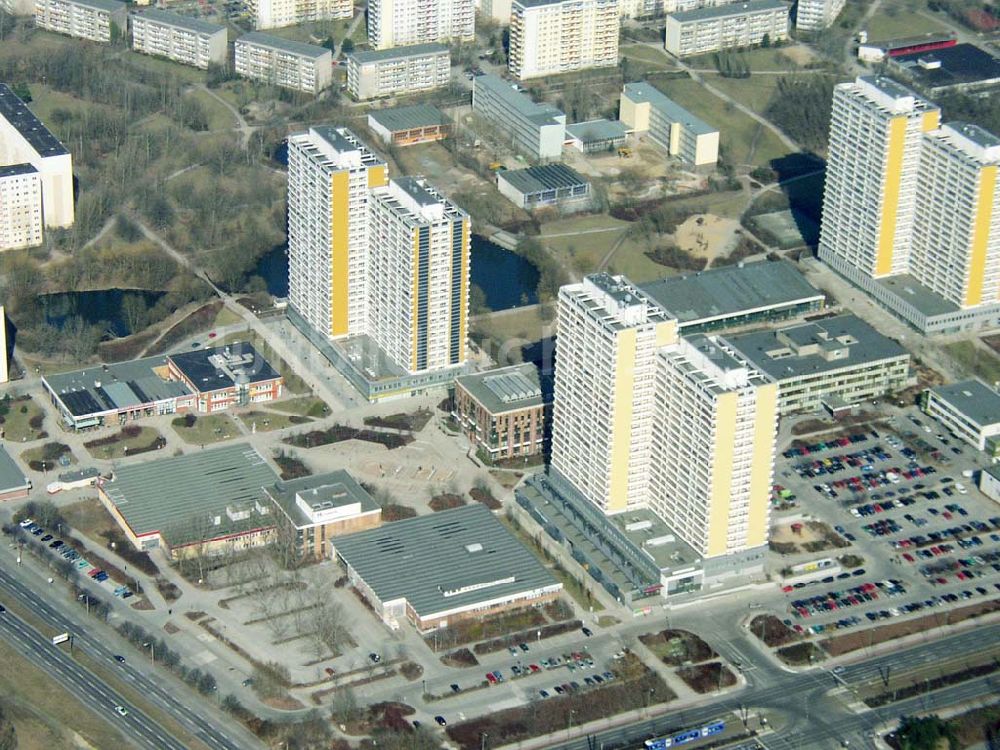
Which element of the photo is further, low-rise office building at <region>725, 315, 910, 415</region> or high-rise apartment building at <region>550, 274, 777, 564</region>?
low-rise office building at <region>725, 315, 910, 415</region>

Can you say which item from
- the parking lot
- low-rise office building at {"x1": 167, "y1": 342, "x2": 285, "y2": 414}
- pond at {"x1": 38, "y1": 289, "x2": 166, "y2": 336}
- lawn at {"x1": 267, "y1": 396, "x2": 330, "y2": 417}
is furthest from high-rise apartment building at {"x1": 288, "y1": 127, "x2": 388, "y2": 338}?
the parking lot

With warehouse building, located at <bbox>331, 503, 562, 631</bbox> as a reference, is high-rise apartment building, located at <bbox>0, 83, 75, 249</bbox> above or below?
above

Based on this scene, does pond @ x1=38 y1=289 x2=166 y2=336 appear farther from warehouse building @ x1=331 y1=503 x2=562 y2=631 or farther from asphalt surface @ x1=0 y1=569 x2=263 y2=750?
warehouse building @ x1=331 y1=503 x2=562 y2=631

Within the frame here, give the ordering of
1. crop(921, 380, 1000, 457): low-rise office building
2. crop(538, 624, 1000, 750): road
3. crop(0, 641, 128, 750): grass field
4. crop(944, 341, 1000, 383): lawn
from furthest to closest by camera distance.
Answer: crop(944, 341, 1000, 383): lawn
crop(921, 380, 1000, 457): low-rise office building
crop(538, 624, 1000, 750): road
crop(0, 641, 128, 750): grass field

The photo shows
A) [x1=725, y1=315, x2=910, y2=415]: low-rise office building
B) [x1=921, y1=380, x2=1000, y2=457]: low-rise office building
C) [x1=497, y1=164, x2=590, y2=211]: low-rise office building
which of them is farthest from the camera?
[x1=497, y1=164, x2=590, y2=211]: low-rise office building

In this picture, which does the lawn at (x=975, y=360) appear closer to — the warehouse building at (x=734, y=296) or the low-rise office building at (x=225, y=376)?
the warehouse building at (x=734, y=296)

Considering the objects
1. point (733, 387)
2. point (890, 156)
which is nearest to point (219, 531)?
point (733, 387)

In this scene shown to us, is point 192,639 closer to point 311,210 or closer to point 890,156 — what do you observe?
point 311,210
